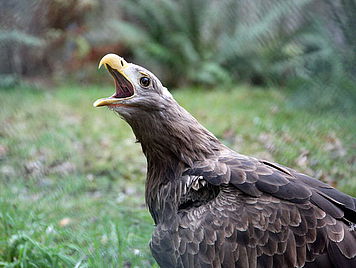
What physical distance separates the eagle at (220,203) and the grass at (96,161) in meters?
0.34

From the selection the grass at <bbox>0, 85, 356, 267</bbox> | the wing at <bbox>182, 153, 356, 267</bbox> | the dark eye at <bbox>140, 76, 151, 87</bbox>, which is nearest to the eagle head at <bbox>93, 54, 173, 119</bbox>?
the dark eye at <bbox>140, 76, 151, 87</bbox>

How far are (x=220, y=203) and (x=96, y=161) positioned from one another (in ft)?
11.9

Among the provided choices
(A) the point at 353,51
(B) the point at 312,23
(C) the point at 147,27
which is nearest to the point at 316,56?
(B) the point at 312,23

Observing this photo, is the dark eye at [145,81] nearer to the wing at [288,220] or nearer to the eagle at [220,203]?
the eagle at [220,203]

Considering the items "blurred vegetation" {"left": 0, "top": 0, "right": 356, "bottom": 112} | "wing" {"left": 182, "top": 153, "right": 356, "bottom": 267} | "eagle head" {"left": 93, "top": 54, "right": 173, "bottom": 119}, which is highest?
"eagle head" {"left": 93, "top": 54, "right": 173, "bottom": 119}

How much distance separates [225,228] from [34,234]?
198 centimetres

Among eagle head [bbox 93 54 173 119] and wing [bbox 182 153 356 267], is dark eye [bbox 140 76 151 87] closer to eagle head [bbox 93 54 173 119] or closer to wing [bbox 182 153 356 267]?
eagle head [bbox 93 54 173 119]

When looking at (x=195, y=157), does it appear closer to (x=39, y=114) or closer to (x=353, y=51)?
(x=353, y=51)

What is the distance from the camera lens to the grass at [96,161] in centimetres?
345

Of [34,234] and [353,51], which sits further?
[34,234]

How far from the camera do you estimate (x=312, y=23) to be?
211 centimetres

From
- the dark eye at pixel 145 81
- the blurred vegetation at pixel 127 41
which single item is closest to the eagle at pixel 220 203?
the dark eye at pixel 145 81

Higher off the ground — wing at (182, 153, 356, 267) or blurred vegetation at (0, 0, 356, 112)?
wing at (182, 153, 356, 267)

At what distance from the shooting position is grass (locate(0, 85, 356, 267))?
3447 mm
